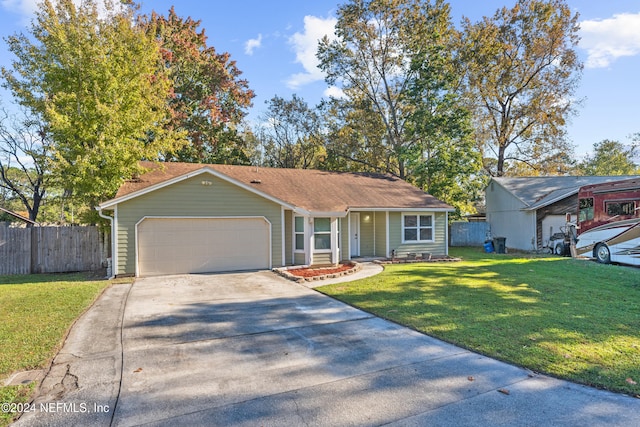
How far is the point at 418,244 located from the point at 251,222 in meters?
8.09

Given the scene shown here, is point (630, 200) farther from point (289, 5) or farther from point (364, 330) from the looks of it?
point (289, 5)

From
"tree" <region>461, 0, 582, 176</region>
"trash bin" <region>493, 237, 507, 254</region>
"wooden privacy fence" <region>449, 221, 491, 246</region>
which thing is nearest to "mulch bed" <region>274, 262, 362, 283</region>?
"trash bin" <region>493, 237, 507, 254</region>

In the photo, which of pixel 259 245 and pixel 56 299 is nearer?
pixel 56 299

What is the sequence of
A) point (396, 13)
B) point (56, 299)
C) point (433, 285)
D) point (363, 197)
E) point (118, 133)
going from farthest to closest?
point (396, 13)
point (363, 197)
point (118, 133)
point (433, 285)
point (56, 299)

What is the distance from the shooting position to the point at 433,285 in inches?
382

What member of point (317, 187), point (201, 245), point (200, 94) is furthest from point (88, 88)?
point (200, 94)

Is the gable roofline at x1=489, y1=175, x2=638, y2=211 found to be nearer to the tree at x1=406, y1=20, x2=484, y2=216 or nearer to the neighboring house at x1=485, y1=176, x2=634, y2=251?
the neighboring house at x1=485, y1=176, x2=634, y2=251

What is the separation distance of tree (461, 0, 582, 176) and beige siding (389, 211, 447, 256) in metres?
16.4

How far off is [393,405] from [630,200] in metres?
15.1

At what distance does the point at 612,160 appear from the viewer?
4166cm

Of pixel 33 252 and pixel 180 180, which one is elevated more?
pixel 180 180

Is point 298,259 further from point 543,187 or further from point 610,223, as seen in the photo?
point 543,187

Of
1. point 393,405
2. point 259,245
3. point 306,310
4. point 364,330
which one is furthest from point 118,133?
point 393,405

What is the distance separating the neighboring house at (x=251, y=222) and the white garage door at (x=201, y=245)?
32 mm
